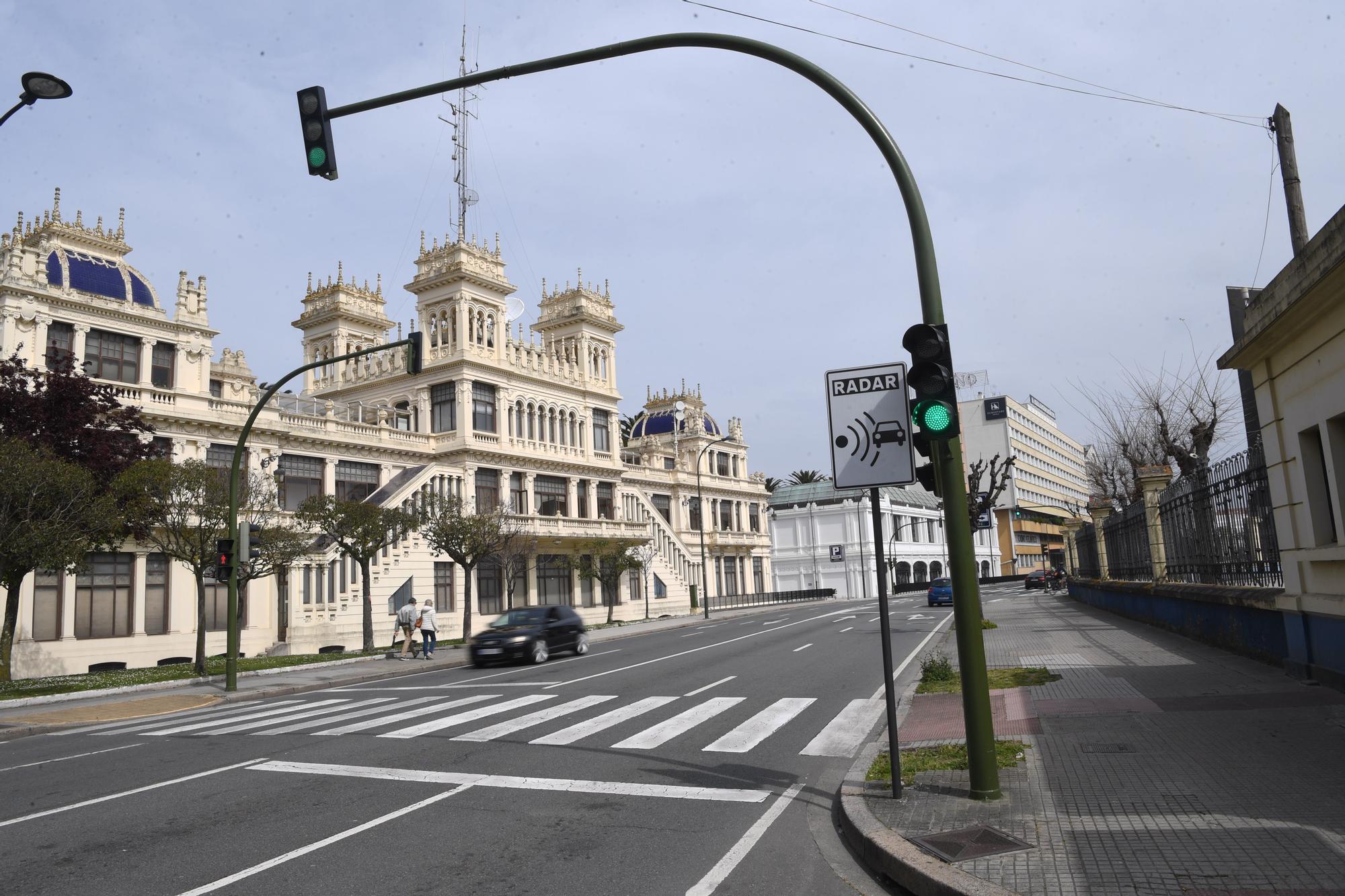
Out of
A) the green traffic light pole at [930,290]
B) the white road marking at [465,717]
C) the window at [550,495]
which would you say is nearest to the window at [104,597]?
the window at [550,495]

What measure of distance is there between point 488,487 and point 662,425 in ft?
89.6

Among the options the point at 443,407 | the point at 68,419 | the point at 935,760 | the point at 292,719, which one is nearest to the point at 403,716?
the point at 292,719

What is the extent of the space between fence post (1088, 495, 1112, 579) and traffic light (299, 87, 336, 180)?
27.1m

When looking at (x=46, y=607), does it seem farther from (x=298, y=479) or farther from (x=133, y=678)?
(x=298, y=479)

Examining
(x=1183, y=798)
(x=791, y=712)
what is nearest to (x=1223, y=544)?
(x=791, y=712)

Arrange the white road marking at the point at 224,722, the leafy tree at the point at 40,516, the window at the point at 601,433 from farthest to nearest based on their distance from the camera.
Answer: the window at the point at 601,433 < the leafy tree at the point at 40,516 < the white road marking at the point at 224,722

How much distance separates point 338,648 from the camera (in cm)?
→ 3453

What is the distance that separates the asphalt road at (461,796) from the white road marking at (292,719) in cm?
8

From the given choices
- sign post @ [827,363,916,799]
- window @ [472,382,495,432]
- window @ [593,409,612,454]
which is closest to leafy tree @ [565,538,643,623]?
window @ [593,409,612,454]

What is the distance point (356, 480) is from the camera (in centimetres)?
4125

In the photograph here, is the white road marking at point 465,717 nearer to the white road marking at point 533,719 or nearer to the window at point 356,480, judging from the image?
the white road marking at point 533,719

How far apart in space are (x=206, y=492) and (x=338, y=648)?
38.9 feet

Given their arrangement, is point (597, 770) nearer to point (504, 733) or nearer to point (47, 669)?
point (504, 733)

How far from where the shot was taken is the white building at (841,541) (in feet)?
267
